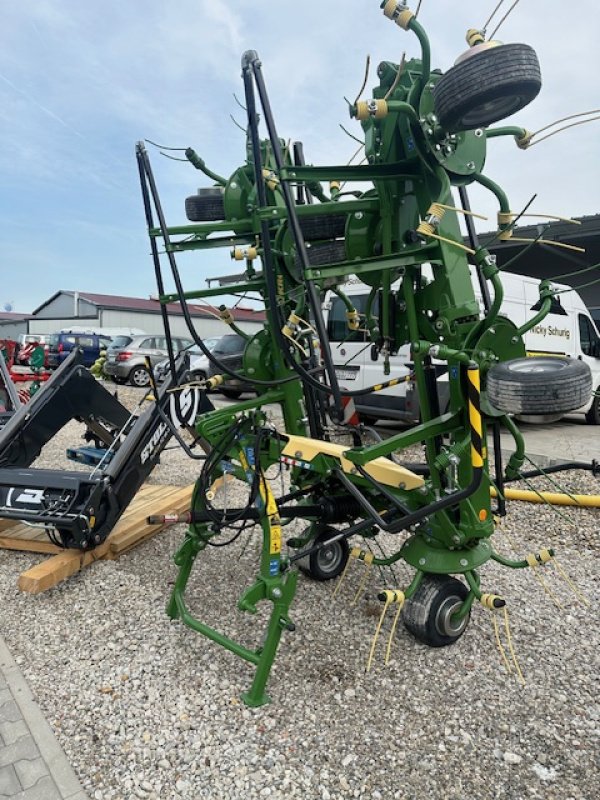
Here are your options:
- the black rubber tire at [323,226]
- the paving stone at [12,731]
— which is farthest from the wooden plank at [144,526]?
the black rubber tire at [323,226]

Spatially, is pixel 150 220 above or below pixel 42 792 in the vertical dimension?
above

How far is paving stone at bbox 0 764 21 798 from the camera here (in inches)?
Answer: 82.6

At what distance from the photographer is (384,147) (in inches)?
116

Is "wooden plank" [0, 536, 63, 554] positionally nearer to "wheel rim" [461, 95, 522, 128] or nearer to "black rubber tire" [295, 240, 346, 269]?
"black rubber tire" [295, 240, 346, 269]

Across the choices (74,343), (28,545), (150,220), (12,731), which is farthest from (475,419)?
(74,343)

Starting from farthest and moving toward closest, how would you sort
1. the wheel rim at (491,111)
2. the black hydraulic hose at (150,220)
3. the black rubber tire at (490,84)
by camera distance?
the black hydraulic hose at (150,220) < the wheel rim at (491,111) < the black rubber tire at (490,84)

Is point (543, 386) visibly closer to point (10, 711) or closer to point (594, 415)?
point (10, 711)

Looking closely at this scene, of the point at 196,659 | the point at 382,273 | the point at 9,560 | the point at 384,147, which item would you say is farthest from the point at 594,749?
the point at 9,560

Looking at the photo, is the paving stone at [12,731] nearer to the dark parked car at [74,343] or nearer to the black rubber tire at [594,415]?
the black rubber tire at [594,415]

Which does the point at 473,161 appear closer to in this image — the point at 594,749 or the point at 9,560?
the point at 594,749

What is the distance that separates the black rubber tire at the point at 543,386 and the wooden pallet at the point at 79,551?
9.48ft

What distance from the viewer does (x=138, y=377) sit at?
54.3ft

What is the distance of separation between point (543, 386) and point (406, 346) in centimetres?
467

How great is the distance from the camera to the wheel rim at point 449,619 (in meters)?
2.92
